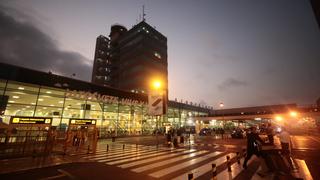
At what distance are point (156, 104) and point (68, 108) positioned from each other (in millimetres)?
19076

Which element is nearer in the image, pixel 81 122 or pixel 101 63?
pixel 81 122

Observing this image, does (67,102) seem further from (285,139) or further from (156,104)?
(285,139)

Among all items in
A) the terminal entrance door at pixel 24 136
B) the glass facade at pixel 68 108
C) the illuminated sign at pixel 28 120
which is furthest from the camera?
the glass facade at pixel 68 108

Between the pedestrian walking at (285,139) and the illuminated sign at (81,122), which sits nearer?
the pedestrian walking at (285,139)

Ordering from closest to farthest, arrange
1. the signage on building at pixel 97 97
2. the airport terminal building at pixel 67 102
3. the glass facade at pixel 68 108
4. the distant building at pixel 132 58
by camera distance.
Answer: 1. the airport terminal building at pixel 67 102
2. the glass facade at pixel 68 108
3. the signage on building at pixel 97 97
4. the distant building at pixel 132 58

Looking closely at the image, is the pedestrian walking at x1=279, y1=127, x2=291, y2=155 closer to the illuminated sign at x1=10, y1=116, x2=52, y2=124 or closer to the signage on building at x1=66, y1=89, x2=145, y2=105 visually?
the illuminated sign at x1=10, y1=116, x2=52, y2=124

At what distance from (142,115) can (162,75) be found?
131 feet

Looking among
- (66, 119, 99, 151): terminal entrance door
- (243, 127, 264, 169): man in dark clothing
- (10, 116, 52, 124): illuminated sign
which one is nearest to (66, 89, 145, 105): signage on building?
(66, 119, 99, 151): terminal entrance door

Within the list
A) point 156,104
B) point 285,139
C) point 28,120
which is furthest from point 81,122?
point 285,139

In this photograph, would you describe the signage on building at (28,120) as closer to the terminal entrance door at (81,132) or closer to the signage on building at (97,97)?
the terminal entrance door at (81,132)

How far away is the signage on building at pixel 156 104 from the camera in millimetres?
14780

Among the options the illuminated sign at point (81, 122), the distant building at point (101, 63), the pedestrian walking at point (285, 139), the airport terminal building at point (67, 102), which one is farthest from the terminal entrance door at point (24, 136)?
the distant building at point (101, 63)

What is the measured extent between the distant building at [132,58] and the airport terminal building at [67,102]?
30.1m

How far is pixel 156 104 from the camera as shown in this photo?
15164 millimetres
